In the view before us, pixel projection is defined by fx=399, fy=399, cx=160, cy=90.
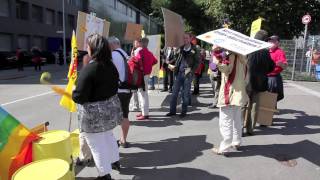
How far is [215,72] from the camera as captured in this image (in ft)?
34.9

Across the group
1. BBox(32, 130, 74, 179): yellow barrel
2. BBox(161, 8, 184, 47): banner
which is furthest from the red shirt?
BBox(32, 130, 74, 179): yellow barrel

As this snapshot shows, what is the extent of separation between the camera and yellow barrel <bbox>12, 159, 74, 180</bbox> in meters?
Answer: 3.49

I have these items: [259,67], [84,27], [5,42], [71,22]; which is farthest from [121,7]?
[84,27]

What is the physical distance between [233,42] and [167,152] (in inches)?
78.9

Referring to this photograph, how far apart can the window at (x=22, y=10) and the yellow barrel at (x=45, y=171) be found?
3417cm

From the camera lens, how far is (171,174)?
17.4 feet

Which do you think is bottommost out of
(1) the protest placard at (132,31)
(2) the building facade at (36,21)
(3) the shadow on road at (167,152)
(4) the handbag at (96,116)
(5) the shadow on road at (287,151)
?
(3) the shadow on road at (167,152)

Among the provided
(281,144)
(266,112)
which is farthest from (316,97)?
(281,144)

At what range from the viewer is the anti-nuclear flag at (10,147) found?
4.12 meters

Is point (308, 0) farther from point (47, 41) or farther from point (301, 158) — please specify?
point (47, 41)

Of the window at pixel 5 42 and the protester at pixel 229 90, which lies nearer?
the protester at pixel 229 90

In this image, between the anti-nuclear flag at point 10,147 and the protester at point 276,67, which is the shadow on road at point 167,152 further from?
the protester at point 276,67

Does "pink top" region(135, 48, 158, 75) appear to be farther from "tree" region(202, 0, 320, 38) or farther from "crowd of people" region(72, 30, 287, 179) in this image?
"tree" region(202, 0, 320, 38)

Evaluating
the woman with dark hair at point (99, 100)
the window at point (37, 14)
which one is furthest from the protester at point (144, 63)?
the window at point (37, 14)
